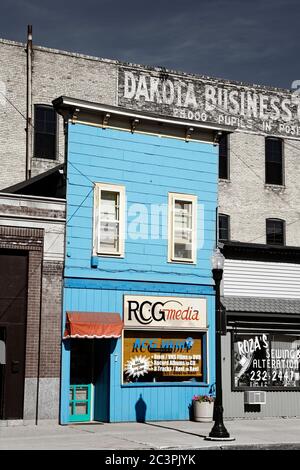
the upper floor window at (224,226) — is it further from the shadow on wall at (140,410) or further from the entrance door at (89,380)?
the shadow on wall at (140,410)

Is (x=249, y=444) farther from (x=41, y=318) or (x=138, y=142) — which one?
(x=138, y=142)

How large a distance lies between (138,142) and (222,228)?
47.0 feet

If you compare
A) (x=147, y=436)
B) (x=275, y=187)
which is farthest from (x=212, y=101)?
(x=147, y=436)

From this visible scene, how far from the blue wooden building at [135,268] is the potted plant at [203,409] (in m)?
0.52

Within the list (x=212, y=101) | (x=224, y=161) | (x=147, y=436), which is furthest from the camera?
(x=224, y=161)

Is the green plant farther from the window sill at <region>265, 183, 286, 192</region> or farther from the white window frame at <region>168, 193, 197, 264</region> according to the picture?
the window sill at <region>265, 183, 286, 192</region>

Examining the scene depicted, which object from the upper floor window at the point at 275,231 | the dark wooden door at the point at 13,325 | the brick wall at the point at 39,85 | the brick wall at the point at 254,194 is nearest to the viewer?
the dark wooden door at the point at 13,325

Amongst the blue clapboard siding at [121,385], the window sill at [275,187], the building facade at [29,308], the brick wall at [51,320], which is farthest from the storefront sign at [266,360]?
A: the window sill at [275,187]

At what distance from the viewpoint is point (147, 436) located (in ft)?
63.4

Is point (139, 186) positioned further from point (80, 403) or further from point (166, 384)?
point (80, 403)

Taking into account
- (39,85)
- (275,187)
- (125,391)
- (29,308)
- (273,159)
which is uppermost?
(39,85)

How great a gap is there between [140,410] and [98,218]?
5.87 m

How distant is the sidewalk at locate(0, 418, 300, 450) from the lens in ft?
57.1

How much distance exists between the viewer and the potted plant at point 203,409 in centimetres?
2336
